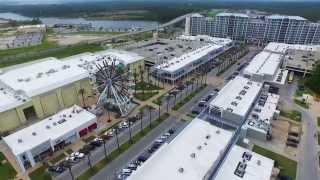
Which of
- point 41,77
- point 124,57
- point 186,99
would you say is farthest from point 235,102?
point 41,77

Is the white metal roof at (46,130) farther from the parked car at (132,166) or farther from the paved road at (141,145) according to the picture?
the parked car at (132,166)

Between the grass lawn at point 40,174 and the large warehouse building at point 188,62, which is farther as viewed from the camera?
the large warehouse building at point 188,62

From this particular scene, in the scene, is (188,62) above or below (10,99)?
above

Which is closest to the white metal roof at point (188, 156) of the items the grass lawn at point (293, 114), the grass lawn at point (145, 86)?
the grass lawn at point (293, 114)

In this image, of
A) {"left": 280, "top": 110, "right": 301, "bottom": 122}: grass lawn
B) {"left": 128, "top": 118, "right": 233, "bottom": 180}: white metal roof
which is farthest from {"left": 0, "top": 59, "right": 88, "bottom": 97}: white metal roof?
{"left": 280, "top": 110, "right": 301, "bottom": 122}: grass lawn

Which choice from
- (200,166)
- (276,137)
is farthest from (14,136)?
(276,137)

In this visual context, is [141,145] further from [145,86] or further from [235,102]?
[145,86]

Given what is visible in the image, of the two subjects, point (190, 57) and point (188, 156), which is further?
point (190, 57)
